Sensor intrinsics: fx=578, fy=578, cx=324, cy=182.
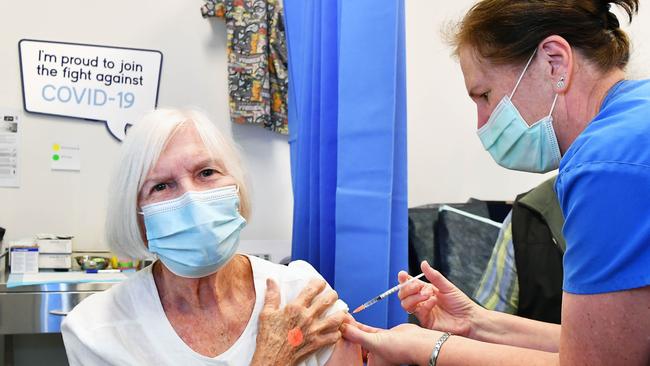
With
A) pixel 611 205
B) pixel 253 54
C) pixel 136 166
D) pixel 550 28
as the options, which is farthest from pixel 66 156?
pixel 611 205

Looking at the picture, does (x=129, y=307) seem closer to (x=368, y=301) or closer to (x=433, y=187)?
(x=368, y=301)

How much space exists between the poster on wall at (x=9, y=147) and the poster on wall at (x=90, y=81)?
3.0 inches

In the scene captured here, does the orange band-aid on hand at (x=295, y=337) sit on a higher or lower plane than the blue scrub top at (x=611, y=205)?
lower

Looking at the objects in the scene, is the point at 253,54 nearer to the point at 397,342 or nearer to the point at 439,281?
the point at 439,281

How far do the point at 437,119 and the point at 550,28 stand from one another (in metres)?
1.70

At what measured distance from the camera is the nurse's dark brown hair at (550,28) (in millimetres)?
1000

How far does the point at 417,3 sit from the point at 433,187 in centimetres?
86

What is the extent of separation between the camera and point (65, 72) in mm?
2340

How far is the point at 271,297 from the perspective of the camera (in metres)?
1.31

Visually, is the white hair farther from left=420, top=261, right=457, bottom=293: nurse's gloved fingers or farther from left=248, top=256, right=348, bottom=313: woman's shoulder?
left=420, top=261, right=457, bottom=293: nurse's gloved fingers

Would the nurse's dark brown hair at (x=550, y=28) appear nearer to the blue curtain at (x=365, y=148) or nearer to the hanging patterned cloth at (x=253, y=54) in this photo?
the blue curtain at (x=365, y=148)

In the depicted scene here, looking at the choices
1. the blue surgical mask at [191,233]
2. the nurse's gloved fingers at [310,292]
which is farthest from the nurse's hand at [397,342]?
the blue surgical mask at [191,233]

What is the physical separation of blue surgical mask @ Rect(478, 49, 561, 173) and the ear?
24 mm

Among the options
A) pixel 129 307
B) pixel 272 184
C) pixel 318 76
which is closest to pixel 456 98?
pixel 272 184
